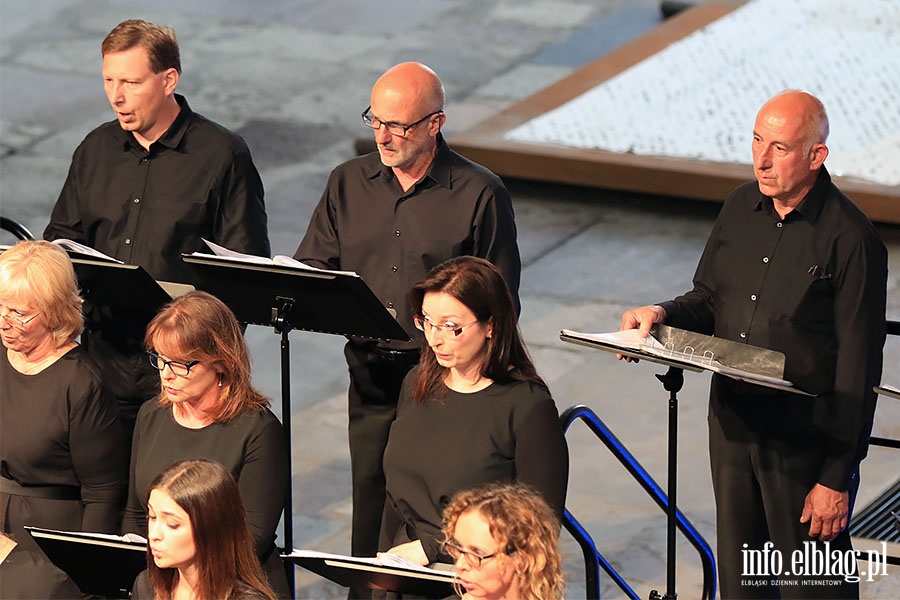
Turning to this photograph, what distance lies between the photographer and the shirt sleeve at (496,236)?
17.9 ft

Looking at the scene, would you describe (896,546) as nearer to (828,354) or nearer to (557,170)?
(828,354)

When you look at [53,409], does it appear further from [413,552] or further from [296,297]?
[413,552]

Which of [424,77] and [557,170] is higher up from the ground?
[557,170]

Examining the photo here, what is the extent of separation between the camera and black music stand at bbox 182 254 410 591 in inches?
190

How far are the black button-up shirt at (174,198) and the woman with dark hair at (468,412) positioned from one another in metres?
1.34

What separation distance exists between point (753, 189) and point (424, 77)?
1.07 metres

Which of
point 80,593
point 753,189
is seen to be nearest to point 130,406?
point 80,593

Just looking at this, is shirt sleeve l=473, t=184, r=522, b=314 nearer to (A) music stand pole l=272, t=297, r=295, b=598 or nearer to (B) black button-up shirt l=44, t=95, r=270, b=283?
(A) music stand pole l=272, t=297, r=295, b=598

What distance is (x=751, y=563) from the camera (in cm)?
521

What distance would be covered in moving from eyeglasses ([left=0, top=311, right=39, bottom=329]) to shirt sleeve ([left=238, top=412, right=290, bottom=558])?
0.81m

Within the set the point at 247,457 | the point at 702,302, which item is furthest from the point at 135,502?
the point at 702,302

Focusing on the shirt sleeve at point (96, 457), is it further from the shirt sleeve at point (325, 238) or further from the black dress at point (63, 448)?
the shirt sleeve at point (325, 238)

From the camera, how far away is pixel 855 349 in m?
4.89

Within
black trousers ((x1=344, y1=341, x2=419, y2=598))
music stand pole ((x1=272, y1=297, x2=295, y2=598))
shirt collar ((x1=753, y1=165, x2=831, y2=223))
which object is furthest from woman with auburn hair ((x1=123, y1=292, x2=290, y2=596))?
shirt collar ((x1=753, y1=165, x2=831, y2=223))
